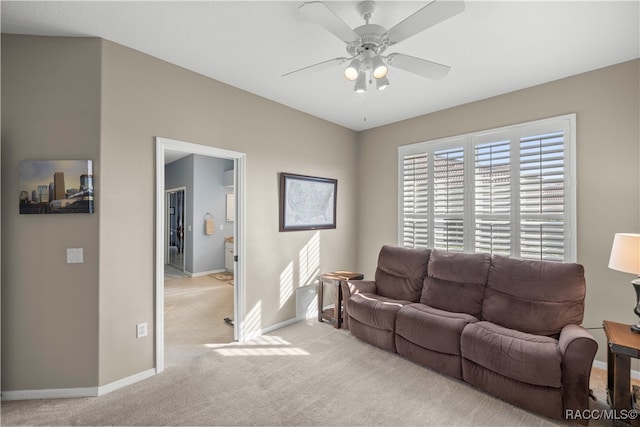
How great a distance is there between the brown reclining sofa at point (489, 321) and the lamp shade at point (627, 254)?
359mm

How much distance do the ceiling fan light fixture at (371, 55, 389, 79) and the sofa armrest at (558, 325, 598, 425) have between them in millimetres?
2251

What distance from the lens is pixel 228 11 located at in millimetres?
2066

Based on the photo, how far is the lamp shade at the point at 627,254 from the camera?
2.14 meters

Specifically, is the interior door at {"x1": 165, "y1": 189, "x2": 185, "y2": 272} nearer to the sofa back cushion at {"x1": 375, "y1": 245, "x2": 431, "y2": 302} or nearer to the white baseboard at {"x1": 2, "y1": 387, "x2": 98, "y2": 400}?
the white baseboard at {"x1": 2, "y1": 387, "x2": 98, "y2": 400}

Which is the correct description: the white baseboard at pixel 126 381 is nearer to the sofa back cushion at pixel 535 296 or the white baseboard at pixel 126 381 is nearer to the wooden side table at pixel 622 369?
the sofa back cushion at pixel 535 296

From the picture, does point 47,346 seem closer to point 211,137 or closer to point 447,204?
point 211,137

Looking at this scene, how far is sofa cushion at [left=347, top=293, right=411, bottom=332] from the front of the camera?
3065 millimetres

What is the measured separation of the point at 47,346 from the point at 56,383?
11.7 inches

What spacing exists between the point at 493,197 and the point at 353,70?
7.96ft

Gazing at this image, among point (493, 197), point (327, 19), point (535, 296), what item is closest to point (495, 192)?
point (493, 197)

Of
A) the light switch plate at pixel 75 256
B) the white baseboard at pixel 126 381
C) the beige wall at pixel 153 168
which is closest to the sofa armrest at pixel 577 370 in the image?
the beige wall at pixel 153 168

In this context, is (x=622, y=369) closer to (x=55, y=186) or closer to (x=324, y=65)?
(x=324, y=65)

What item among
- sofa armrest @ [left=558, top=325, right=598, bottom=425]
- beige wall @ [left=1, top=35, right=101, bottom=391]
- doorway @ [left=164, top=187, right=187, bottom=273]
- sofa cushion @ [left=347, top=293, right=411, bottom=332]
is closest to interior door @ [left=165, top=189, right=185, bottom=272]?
doorway @ [left=164, top=187, right=187, bottom=273]

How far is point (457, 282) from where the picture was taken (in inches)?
125
